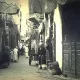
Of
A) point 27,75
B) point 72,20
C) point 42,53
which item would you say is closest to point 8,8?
point 42,53

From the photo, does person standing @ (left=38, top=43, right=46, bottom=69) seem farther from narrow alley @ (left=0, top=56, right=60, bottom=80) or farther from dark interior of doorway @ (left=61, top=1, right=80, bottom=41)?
dark interior of doorway @ (left=61, top=1, right=80, bottom=41)

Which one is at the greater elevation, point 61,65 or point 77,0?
point 77,0

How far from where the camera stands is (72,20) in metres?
12.8

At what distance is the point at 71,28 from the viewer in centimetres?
1290

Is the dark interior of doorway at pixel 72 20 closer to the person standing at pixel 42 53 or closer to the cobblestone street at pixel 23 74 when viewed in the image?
the cobblestone street at pixel 23 74

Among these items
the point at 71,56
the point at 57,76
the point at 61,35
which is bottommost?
the point at 57,76

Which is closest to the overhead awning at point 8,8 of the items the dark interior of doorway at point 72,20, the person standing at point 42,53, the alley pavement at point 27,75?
the person standing at point 42,53

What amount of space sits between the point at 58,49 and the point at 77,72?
2.66 metres

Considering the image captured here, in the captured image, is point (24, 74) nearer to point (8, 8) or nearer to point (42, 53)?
point (42, 53)

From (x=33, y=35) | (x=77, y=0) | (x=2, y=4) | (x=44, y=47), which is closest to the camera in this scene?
(x=77, y=0)

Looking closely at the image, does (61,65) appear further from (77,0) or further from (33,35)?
(33,35)

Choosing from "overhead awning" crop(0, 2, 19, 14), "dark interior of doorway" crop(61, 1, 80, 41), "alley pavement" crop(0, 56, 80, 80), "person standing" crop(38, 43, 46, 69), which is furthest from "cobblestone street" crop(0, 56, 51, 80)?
"overhead awning" crop(0, 2, 19, 14)

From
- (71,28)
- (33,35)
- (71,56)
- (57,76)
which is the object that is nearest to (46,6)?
(71,28)

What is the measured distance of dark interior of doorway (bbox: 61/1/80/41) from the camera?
12.7m
